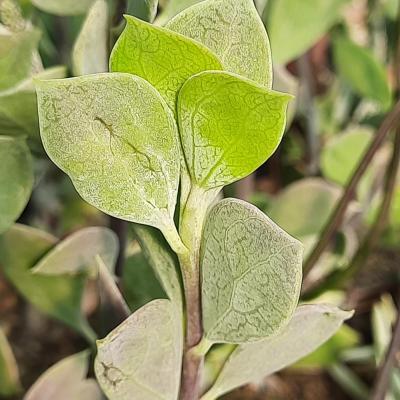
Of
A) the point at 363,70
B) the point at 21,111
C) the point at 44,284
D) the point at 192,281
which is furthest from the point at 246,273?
the point at 363,70

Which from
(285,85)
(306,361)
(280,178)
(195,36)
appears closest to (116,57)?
(195,36)

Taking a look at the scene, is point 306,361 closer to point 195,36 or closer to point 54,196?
point 54,196

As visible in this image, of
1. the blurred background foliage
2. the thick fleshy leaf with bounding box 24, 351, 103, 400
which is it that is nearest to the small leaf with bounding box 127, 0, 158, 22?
the blurred background foliage

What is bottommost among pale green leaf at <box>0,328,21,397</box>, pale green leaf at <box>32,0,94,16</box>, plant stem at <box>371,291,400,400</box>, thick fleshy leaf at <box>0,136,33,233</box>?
pale green leaf at <box>0,328,21,397</box>

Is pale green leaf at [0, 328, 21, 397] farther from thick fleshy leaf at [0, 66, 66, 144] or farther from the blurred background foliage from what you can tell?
thick fleshy leaf at [0, 66, 66, 144]

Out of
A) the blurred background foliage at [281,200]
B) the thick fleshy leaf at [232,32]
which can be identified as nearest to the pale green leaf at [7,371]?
the blurred background foliage at [281,200]

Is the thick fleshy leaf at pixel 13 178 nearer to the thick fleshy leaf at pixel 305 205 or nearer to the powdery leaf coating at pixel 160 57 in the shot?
the powdery leaf coating at pixel 160 57
